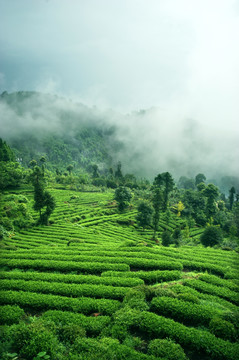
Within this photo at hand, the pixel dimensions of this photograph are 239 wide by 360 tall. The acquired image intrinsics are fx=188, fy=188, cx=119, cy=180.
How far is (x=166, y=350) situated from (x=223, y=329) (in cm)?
423

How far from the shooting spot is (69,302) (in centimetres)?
1430

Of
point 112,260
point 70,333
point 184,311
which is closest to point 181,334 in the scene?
point 184,311

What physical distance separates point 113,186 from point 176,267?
394 feet

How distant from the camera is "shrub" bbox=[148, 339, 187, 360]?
31.9 feet

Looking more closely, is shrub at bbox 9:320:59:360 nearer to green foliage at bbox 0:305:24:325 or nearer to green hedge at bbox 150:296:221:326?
green foliage at bbox 0:305:24:325

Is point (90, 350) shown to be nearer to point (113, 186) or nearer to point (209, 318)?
point (209, 318)

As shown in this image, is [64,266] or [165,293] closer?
[165,293]

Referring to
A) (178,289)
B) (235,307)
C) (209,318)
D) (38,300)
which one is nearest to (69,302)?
(38,300)

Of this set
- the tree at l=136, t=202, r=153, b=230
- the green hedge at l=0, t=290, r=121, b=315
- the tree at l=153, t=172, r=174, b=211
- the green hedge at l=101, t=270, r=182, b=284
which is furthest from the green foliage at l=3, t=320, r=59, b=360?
the tree at l=153, t=172, r=174, b=211

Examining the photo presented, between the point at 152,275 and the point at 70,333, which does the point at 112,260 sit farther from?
the point at 70,333

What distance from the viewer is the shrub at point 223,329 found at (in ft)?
37.4


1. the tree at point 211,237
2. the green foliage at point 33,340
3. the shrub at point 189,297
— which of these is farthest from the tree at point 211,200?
the green foliage at point 33,340

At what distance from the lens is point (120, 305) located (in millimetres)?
14258

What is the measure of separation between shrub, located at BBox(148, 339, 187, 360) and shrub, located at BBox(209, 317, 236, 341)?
303 centimetres
